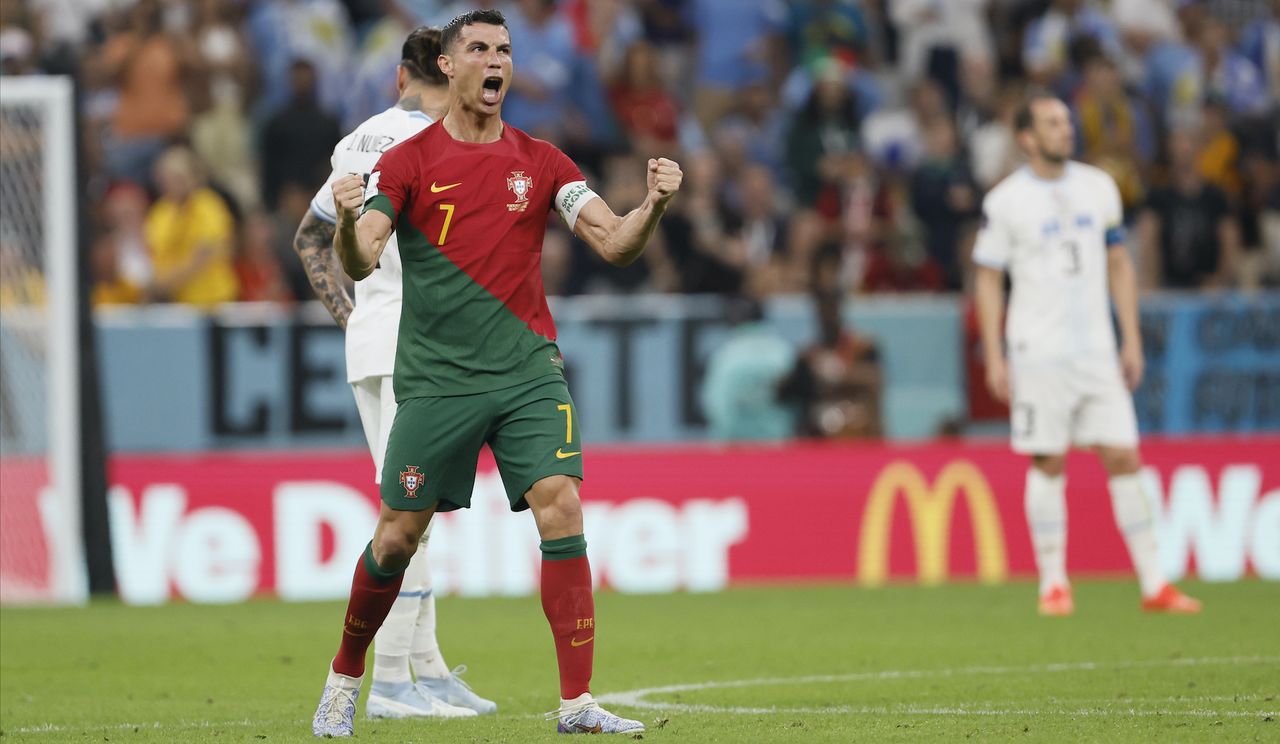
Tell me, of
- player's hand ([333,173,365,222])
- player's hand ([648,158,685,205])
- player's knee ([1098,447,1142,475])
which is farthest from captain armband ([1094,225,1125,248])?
player's hand ([333,173,365,222])

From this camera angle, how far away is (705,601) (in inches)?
513

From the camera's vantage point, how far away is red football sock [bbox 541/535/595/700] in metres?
6.56

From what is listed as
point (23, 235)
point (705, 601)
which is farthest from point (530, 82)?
point (705, 601)

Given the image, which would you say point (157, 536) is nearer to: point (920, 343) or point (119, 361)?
point (119, 361)

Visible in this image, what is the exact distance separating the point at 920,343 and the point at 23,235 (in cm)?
670

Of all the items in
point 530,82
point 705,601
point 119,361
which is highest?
point 530,82

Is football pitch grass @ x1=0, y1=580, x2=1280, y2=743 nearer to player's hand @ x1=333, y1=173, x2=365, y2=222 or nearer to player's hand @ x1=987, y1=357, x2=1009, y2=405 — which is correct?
player's hand @ x1=987, y1=357, x2=1009, y2=405

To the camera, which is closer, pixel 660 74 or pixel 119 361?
pixel 119 361

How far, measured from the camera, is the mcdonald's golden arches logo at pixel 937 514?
14.4 metres

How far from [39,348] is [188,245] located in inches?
80.5

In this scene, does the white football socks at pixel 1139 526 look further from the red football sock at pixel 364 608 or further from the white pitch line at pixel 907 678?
the red football sock at pixel 364 608

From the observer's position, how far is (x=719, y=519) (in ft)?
47.3

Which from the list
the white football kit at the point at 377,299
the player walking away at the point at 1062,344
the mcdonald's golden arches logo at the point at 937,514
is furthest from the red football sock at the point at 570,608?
the mcdonald's golden arches logo at the point at 937,514

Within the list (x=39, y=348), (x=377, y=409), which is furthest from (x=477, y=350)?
(x=39, y=348)
